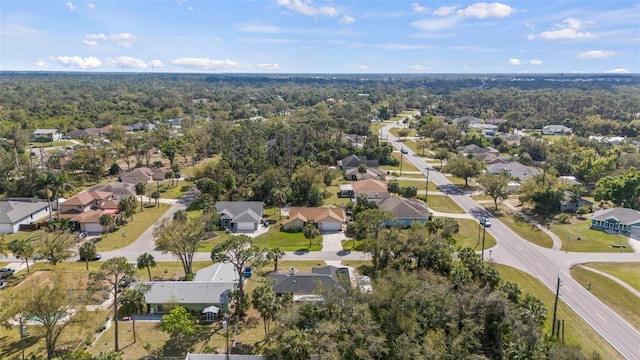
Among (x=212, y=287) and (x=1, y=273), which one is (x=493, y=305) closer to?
(x=212, y=287)

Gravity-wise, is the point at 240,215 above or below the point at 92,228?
above

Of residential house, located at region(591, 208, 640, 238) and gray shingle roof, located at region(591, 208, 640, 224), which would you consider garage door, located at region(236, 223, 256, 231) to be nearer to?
residential house, located at region(591, 208, 640, 238)

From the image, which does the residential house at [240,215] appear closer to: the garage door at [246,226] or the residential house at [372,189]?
the garage door at [246,226]

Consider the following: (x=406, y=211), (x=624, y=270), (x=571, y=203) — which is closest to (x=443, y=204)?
(x=406, y=211)

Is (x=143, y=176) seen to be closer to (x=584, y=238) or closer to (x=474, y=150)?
(x=584, y=238)

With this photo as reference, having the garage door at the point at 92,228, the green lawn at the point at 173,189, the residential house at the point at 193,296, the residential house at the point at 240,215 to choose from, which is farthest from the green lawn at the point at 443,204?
the garage door at the point at 92,228

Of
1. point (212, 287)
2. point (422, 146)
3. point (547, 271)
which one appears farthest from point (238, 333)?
point (422, 146)
